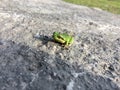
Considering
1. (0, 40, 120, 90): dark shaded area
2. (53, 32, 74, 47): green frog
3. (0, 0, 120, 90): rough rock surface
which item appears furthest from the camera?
(53, 32, 74, 47): green frog

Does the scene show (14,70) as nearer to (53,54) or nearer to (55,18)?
(53,54)

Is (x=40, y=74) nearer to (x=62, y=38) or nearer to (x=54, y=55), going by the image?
(x=54, y=55)

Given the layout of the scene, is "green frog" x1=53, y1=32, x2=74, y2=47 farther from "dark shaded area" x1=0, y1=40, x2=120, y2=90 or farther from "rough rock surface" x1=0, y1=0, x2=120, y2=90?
"dark shaded area" x1=0, y1=40, x2=120, y2=90

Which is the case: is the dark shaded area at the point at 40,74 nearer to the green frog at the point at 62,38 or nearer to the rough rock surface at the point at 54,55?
the rough rock surface at the point at 54,55

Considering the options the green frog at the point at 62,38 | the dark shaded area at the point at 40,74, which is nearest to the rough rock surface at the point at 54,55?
the dark shaded area at the point at 40,74

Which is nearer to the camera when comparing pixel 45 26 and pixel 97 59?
pixel 97 59

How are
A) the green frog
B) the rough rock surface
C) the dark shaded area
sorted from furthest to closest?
the green frog
the rough rock surface
the dark shaded area

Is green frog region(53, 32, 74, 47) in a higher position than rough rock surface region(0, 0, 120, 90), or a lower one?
higher

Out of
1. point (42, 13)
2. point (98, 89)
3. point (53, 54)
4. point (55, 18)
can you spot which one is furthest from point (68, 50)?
point (42, 13)

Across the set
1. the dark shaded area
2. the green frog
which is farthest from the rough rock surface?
the green frog
